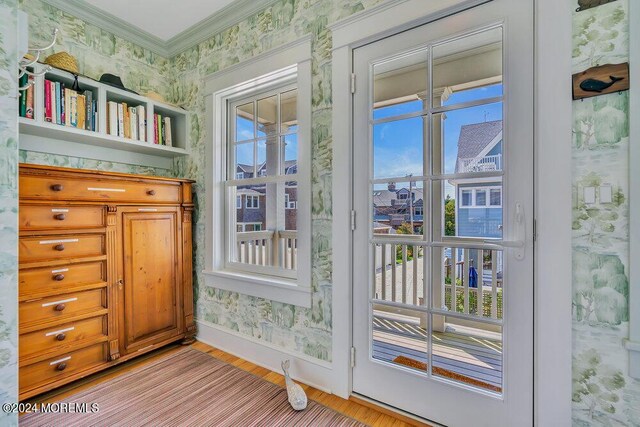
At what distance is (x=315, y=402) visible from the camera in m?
1.72

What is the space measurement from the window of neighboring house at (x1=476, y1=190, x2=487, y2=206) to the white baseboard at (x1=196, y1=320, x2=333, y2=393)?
1.30 m

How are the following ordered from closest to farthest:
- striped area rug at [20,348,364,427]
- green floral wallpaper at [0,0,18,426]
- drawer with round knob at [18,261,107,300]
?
green floral wallpaper at [0,0,18,426]
striped area rug at [20,348,364,427]
drawer with round knob at [18,261,107,300]

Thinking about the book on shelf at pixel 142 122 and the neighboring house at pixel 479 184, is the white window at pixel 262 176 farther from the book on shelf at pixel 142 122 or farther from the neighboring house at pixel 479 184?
the neighboring house at pixel 479 184

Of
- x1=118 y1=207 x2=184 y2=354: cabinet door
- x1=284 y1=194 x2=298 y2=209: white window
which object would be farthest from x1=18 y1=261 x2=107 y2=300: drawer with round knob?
x1=284 y1=194 x2=298 y2=209: white window

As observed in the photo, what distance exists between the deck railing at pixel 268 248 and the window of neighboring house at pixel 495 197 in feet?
4.62

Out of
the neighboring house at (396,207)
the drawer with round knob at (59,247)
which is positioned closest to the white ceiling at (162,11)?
the drawer with round knob at (59,247)

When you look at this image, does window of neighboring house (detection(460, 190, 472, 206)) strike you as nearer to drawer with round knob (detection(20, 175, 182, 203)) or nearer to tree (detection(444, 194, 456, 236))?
tree (detection(444, 194, 456, 236))

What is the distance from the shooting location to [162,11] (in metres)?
2.27

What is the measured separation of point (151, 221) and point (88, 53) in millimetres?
1442

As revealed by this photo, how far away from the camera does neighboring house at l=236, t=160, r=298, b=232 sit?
2297 mm

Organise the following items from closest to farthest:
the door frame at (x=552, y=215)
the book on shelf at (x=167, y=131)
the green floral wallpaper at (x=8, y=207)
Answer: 1. the green floral wallpaper at (x=8, y=207)
2. the door frame at (x=552, y=215)
3. the book on shelf at (x=167, y=131)

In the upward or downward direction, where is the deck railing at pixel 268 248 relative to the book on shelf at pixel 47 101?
downward

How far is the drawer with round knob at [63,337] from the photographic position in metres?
1.66

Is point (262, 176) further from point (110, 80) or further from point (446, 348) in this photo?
point (446, 348)
